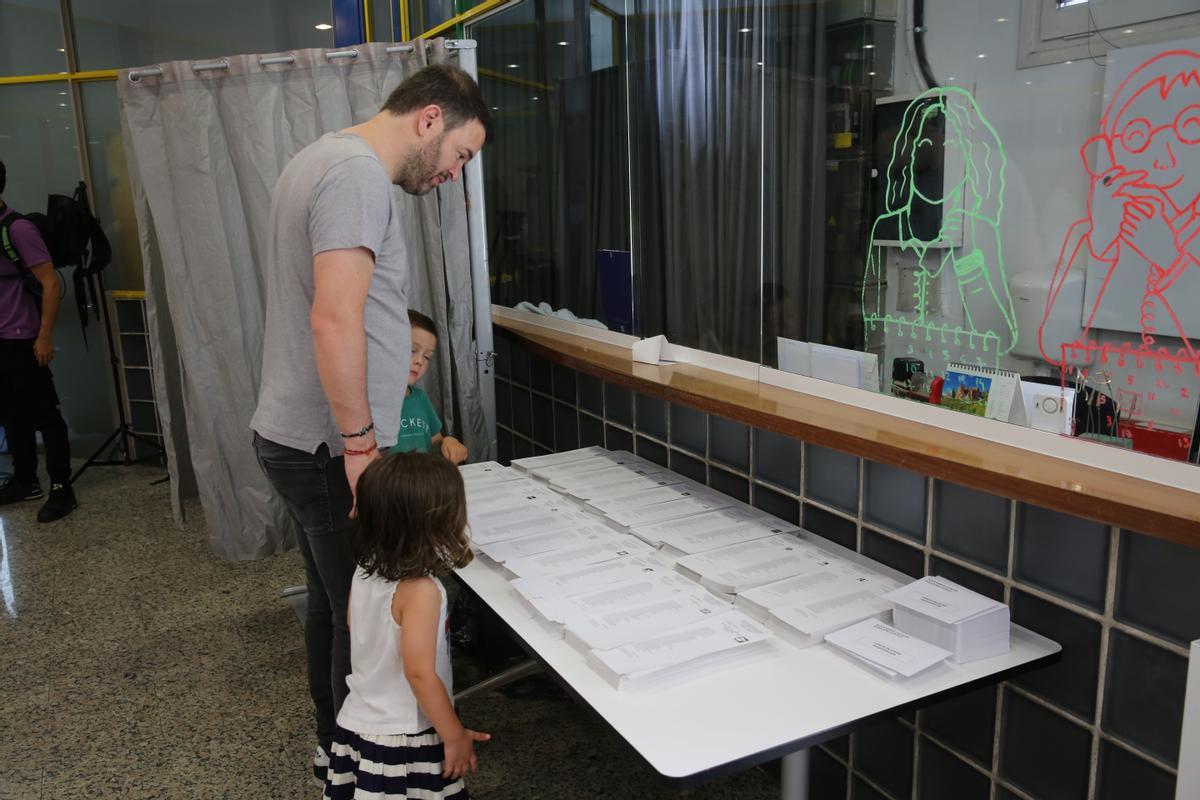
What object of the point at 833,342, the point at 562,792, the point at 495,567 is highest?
the point at 833,342

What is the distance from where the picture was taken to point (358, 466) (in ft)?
5.34

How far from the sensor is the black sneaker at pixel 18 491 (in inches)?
169

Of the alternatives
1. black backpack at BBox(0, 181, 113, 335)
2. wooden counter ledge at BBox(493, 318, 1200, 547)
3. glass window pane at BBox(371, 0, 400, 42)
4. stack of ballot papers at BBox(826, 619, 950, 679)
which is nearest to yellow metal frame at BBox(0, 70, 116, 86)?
black backpack at BBox(0, 181, 113, 335)

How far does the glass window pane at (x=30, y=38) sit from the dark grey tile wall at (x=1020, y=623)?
4.41m

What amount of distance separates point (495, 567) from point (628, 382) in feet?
2.66

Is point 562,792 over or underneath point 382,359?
underneath

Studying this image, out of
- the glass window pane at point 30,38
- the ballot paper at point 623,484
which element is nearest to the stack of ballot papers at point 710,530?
the ballot paper at point 623,484

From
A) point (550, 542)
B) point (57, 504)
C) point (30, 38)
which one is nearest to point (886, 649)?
point (550, 542)

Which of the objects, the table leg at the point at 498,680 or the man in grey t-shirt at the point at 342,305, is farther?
the table leg at the point at 498,680

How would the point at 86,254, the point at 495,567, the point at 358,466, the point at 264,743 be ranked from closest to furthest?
1. the point at 358,466
2. the point at 495,567
3. the point at 264,743
4. the point at 86,254

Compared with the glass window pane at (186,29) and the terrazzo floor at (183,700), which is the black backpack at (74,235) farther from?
the terrazzo floor at (183,700)

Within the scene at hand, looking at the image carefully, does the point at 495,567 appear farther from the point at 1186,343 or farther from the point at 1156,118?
the point at 1156,118

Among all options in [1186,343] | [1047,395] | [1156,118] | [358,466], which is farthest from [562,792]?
[1156,118]

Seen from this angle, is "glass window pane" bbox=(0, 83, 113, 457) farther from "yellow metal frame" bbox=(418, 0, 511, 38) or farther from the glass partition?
the glass partition
